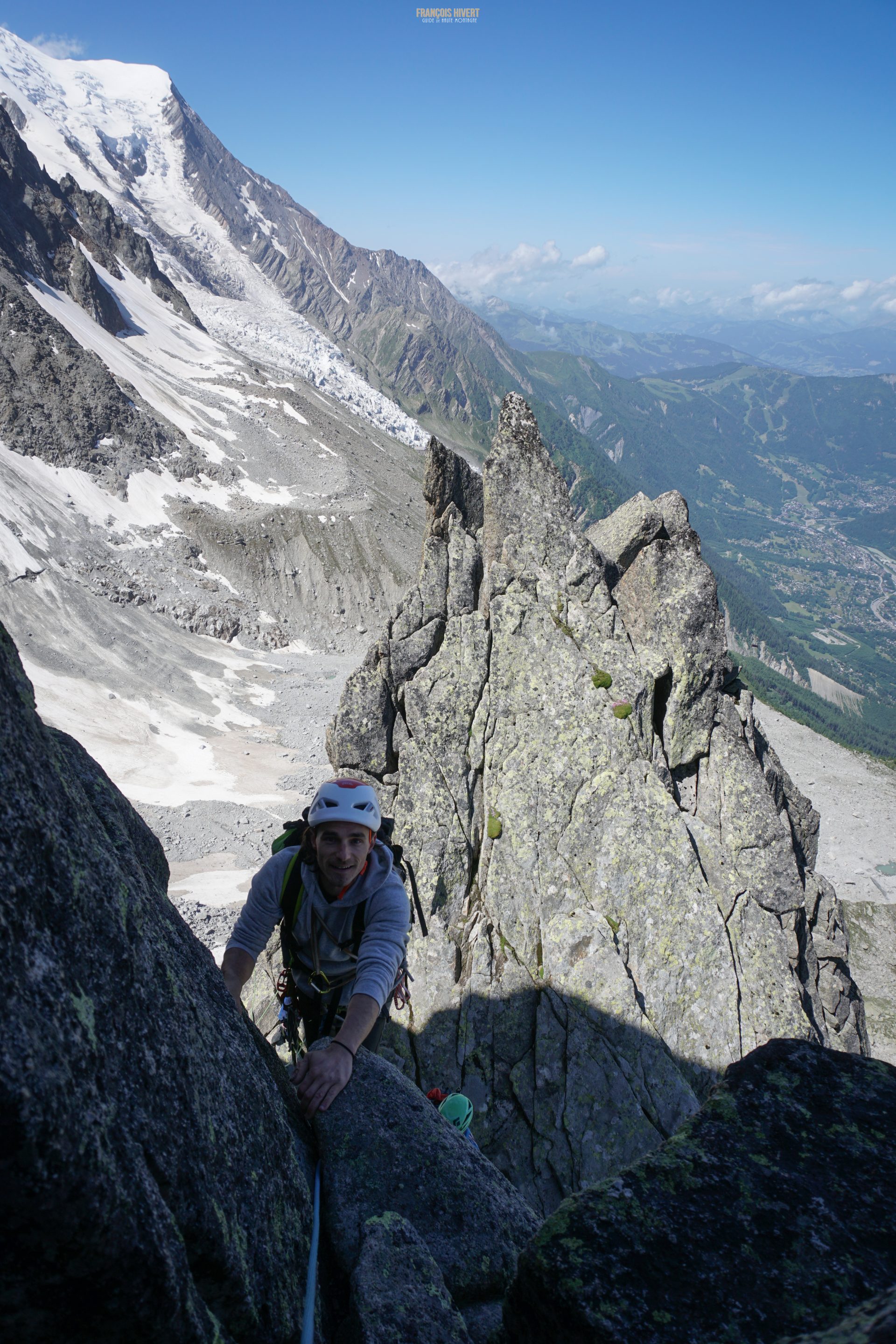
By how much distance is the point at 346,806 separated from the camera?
259 inches

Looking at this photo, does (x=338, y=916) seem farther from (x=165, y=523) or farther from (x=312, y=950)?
(x=165, y=523)

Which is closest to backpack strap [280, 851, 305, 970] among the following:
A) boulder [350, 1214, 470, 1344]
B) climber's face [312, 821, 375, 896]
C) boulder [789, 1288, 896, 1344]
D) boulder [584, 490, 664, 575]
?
climber's face [312, 821, 375, 896]

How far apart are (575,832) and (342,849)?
11.8m

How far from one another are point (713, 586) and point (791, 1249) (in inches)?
689

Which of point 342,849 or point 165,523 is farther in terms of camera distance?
point 165,523

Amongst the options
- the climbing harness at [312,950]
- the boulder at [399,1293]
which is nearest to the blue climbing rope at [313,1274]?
the boulder at [399,1293]

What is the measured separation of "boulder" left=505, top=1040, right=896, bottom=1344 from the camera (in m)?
3.79

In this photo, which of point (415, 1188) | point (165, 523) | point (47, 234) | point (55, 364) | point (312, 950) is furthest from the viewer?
point (47, 234)

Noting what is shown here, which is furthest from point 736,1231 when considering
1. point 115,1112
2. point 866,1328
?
point 115,1112

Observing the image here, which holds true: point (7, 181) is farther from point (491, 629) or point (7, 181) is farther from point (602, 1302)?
point (602, 1302)

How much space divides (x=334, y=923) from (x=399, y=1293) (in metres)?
2.93

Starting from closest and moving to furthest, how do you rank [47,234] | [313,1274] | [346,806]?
[313,1274] → [346,806] → [47,234]

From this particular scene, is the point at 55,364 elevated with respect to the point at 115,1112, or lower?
elevated

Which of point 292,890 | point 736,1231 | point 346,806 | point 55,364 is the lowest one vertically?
point 292,890
